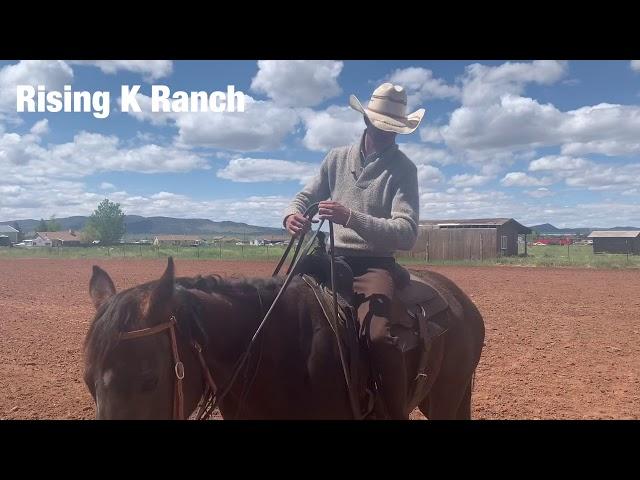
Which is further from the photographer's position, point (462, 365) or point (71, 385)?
point (71, 385)

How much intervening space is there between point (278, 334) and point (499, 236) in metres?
38.1

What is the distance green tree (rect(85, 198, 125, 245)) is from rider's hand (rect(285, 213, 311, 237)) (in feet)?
217

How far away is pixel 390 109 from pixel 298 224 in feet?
3.46

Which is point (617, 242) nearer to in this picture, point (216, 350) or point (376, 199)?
point (376, 199)

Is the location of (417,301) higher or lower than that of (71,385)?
higher

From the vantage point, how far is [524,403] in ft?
23.3

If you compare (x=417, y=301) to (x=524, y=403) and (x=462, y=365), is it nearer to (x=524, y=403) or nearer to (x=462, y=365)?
(x=462, y=365)

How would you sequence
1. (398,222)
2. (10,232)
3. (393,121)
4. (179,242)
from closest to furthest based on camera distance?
(398,222)
(393,121)
(179,242)
(10,232)

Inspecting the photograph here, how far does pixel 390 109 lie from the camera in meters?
3.45

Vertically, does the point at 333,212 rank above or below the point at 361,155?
below

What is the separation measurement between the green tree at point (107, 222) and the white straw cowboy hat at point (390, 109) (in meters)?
65.9

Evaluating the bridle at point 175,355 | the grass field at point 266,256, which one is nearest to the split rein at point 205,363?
→ the bridle at point 175,355

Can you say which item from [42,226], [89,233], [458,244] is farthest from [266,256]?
[42,226]
